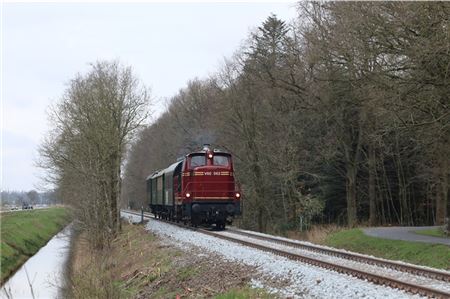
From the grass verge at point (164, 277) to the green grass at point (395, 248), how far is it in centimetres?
629

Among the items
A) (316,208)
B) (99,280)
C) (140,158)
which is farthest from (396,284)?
(140,158)

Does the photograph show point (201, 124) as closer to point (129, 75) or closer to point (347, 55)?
point (129, 75)

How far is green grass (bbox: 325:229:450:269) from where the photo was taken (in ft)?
55.7

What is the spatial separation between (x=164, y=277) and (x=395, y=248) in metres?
8.60

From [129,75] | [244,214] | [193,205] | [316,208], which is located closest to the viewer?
[193,205]

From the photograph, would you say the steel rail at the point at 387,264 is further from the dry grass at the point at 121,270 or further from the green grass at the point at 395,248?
the dry grass at the point at 121,270

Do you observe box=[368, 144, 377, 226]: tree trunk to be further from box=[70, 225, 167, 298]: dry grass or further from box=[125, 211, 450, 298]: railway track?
box=[125, 211, 450, 298]: railway track

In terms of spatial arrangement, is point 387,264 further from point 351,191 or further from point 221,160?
point 351,191

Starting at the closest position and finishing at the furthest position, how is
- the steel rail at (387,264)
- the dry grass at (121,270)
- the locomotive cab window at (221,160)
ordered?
1. the steel rail at (387,264)
2. the dry grass at (121,270)
3. the locomotive cab window at (221,160)

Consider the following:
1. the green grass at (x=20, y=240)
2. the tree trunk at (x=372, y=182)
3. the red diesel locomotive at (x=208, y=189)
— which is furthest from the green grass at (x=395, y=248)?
the green grass at (x=20, y=240)

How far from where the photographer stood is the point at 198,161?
28281 millimetres

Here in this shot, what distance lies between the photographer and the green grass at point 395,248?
55.7 feet

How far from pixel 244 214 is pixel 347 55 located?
19966 millimetres

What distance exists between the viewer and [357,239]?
939 inches
